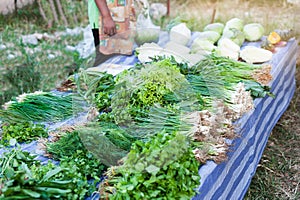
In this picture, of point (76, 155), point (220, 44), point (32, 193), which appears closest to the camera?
point (32, 193)

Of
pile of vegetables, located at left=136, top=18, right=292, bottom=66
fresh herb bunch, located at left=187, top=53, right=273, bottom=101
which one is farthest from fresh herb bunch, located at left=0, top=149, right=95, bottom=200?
pile of vegetables, located at left=136, top=18, right=292, bottom=66

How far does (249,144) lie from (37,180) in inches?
59.0

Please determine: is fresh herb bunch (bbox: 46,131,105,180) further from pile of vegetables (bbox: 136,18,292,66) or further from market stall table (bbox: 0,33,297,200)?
pile of vegetables (bbox: 136,18,292,66)

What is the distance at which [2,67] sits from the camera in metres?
4.87

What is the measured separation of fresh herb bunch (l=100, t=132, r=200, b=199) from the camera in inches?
64.1

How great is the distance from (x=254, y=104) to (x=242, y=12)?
4.85 metres

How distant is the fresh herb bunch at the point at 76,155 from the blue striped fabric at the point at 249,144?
46cm

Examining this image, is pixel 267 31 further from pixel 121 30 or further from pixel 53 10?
pixel 53 10

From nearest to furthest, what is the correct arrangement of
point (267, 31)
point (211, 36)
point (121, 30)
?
1. point (121, 30)
2. point (211, 36)
3. point (267, 31)

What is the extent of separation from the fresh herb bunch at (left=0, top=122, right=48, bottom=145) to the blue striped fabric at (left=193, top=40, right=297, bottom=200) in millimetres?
924

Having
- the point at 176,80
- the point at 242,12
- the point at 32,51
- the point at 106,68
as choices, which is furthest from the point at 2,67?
the point at 242,12

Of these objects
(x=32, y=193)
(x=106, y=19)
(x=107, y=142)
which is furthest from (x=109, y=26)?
(x=32, y=193)

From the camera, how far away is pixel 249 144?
8.82 feet

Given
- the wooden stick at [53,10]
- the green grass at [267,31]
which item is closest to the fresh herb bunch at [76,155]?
Answer: the green grass at [267,31]
